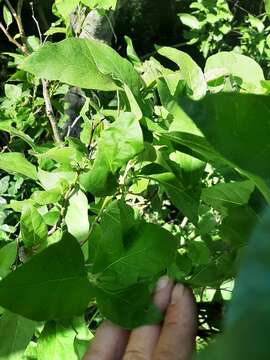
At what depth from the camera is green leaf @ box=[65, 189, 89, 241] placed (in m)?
0.66

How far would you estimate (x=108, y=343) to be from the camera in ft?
1.91

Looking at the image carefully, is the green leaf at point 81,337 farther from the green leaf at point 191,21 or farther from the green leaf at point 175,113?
the green leaf at point 191,21

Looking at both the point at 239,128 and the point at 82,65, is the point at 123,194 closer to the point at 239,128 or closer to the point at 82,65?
the point at 82,65

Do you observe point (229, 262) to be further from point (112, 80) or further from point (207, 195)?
point (112, 80)

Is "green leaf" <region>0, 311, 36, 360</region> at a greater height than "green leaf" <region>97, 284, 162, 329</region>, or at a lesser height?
lesser

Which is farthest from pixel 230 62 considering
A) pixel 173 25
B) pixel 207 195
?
pixel 173 25

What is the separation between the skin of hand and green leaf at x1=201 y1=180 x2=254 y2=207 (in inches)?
4.2

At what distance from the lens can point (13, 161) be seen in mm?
780

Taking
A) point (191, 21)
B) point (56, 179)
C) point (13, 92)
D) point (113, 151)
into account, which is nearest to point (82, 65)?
point (113, 151)

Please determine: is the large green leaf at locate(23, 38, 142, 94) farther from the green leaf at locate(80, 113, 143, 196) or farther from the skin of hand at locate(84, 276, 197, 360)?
the skin of hand at locate(84, 276, 197, 360)

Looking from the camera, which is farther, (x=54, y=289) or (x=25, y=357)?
(x=25, y=357)

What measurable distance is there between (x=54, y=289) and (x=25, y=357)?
26cm

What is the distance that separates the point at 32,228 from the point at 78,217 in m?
0.05

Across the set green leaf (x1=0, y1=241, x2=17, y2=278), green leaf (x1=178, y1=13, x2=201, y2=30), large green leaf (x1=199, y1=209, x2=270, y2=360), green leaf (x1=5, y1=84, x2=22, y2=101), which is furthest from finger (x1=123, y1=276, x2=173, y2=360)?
green leaf (x1=178, y1=13, x2=201, y2=30)
